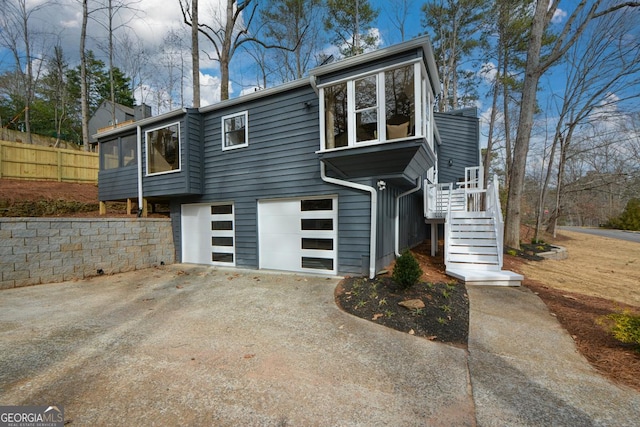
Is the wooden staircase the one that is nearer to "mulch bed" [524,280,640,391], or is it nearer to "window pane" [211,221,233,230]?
"mulch bed" [524,280,640,391]

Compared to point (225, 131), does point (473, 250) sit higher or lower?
lower

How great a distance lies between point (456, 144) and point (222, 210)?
32.9ft

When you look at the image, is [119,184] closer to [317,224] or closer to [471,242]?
[317,224]

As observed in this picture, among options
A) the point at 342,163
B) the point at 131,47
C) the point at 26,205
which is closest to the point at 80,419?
the point at 342,163

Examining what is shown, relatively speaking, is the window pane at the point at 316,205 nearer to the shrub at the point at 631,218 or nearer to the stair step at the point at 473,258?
the stair step at the point at 473,258

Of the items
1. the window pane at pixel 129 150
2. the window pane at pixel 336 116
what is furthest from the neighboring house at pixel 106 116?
the window pane at pixel 336 116

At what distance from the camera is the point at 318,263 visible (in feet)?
20.7

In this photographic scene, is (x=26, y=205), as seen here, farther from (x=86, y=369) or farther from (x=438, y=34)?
(x=438, y=34)

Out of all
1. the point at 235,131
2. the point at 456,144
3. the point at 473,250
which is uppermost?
the point at 456,144

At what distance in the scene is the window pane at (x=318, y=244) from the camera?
6.14 meters

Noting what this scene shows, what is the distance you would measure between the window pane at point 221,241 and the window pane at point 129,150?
145 inches

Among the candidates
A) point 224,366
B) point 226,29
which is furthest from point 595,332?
point 226,29

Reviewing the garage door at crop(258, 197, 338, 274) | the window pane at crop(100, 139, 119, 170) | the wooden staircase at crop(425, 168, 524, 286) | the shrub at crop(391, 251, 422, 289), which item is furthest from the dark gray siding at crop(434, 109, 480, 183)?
the window pane at crop(100, 139, 119, 170)

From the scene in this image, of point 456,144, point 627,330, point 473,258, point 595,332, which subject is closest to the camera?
point 627,330
